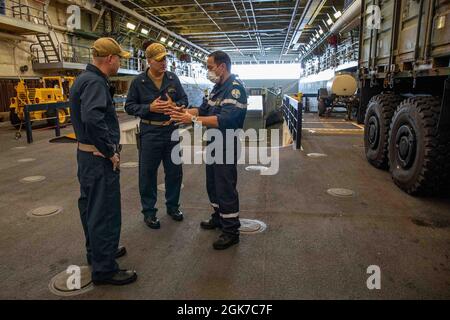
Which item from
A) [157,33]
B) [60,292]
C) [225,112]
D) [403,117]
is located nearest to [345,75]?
[403,117]

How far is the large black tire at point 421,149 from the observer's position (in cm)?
393

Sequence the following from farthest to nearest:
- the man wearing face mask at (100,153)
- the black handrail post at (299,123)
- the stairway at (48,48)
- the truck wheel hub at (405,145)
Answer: the stairway at (48,48)
the black handrail post at (299,123)
the truck wheel hub at (405,145)
the man wearing face mask at (100,153)

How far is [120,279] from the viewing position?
253 cm

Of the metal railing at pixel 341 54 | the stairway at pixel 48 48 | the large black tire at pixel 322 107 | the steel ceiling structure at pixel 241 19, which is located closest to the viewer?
the metal railing at pixel 341 54

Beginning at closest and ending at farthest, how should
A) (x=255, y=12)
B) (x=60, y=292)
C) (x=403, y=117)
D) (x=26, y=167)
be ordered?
(x=60, y=292)
(x=403, y=117)
(x=26, y=167)
(x=255, y=12)

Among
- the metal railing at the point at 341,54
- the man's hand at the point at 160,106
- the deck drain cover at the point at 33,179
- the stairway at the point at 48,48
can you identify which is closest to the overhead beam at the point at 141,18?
the stairway at the point at 48,48

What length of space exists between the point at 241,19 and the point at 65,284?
71.9 feet

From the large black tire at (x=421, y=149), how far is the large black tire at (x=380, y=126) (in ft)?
2.44

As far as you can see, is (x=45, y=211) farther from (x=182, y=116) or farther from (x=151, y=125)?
(x=182, y=116)

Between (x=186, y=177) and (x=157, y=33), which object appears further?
(x=157, y=33)

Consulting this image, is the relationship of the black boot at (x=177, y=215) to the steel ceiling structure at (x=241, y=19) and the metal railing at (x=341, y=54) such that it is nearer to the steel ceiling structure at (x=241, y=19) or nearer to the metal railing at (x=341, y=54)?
the metal railing at (x=341, y=54)

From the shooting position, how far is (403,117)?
4629 mm
